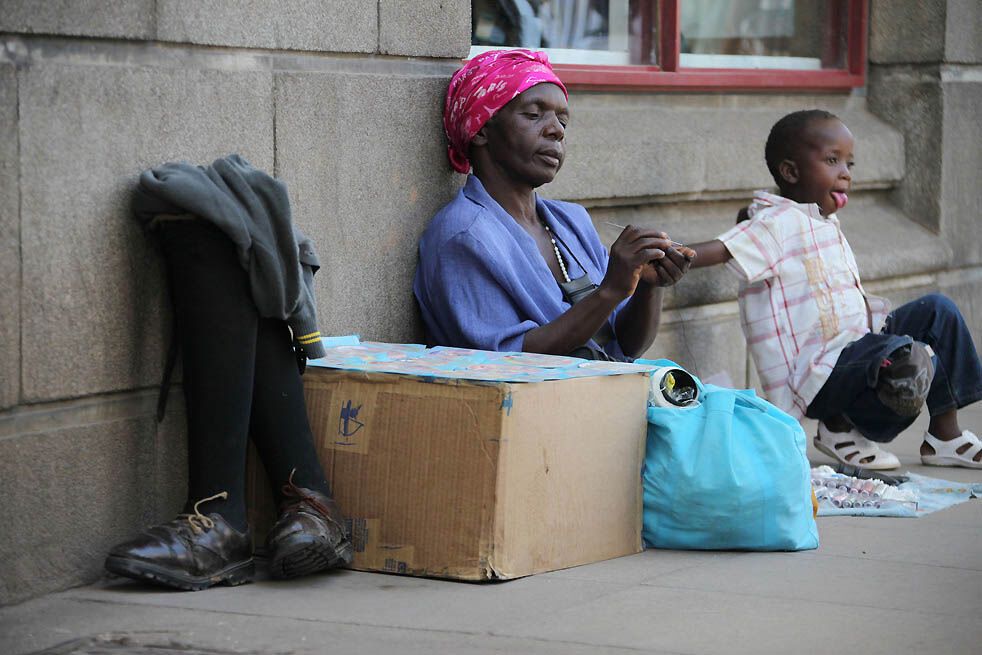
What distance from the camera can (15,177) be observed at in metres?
3.29

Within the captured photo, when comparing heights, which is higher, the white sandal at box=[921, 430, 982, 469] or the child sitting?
the child sitting

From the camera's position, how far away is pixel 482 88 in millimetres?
4574

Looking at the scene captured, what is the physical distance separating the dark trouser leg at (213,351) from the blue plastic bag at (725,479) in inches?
41.4

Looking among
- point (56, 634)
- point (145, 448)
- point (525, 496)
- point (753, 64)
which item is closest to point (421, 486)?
point (525, 496)

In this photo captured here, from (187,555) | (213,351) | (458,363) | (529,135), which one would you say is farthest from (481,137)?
(187,555)

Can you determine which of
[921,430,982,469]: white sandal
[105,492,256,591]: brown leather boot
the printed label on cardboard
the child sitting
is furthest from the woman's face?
[921,430,982,469]: white sandal

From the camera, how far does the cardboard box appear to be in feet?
11.6

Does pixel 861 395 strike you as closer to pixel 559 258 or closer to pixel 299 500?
pixel 559 258

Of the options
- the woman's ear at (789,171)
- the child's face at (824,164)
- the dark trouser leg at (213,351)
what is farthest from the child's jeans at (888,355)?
the dark trouser leg at (213,351)

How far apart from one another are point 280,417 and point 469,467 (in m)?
0.47

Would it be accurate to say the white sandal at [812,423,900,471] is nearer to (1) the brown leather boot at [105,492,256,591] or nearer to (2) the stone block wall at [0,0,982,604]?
(2) the stone block wall at [0,0,982,604]

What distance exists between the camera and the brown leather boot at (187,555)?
3387mm

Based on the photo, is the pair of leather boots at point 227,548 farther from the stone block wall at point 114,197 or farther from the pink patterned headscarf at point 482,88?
the pink patterned headscarf at point 482,88

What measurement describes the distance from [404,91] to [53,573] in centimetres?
179
